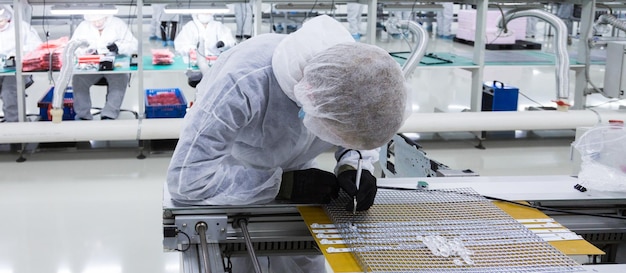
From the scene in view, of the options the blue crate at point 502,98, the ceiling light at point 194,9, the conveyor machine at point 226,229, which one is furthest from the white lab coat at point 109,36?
the conveyor machine at point 226,229

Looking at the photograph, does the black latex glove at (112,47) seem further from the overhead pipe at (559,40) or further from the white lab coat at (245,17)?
the overhead pipe at (559,40)

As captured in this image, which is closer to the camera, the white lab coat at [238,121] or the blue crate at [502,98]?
the white lab coat at [238,121]

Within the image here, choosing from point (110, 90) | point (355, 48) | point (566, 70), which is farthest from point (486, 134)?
point (355, 48)

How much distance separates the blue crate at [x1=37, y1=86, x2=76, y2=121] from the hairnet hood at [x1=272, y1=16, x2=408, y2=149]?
4302 millimetres

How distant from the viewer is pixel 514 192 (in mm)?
1995

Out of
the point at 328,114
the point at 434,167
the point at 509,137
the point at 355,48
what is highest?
the point at 355,48

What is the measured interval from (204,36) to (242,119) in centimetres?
459

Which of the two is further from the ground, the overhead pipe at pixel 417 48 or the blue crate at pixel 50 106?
the overhead pipe at pixel 417 48

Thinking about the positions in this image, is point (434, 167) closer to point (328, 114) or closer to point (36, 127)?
point (328, 114)

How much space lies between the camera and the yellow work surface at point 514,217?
4.84 feet

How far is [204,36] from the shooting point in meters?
6.24

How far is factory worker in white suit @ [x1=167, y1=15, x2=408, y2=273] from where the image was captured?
62.3 inches

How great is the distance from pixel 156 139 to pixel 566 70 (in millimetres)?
3138

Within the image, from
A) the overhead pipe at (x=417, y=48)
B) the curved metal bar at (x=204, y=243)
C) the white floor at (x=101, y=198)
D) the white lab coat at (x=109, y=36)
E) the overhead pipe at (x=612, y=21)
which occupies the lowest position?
the white floor at (x=101, y=198)
